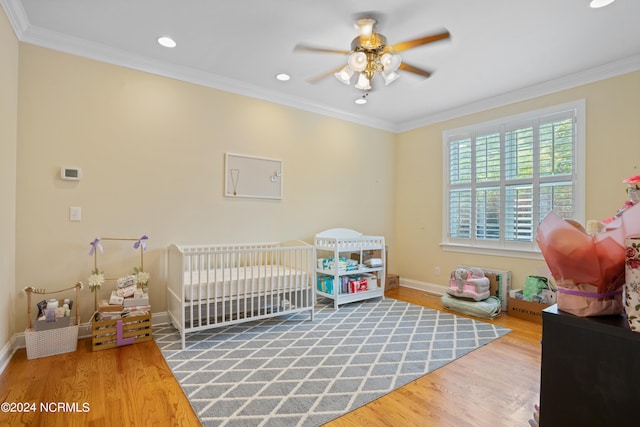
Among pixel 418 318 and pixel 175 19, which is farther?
pixel 418 318

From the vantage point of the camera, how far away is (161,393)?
6.06 feet

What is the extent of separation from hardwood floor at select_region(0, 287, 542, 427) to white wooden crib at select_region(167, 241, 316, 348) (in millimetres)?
417

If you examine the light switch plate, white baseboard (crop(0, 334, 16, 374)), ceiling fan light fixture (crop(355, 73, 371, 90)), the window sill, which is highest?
ceiling fan light fixture (crop(355, 73, 371, 90))

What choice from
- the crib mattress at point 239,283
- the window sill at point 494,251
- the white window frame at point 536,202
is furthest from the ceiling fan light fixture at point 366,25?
→ the window sill at point 494,251

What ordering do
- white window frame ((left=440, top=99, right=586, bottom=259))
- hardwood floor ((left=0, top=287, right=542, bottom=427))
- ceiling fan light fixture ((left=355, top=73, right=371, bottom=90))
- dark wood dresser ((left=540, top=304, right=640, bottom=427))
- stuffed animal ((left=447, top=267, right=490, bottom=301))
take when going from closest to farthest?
dark wood dresser ((left=540, top=304, right=640, bottom=427)) < hardwood floor ((left=0, top=287, right=542, bottom=427)) < ceiling fan light fixture ((left=355, top=73, right=371, bottom=90)) < white window frame ((left=440, top=99, right=586, bottom=259)) < stuffed animal ((left=447, top=267, right=490, bottom=301))

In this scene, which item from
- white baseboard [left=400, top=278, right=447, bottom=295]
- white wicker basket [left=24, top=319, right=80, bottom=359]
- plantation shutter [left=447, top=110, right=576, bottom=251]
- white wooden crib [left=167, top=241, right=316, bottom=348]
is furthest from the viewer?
white baseboard [left=400, top=278, right=447, bottom=295]

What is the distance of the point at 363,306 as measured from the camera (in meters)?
3.66

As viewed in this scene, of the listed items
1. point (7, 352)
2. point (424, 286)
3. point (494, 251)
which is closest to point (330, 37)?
point (494, 251)

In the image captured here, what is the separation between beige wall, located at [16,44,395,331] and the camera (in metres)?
2.47

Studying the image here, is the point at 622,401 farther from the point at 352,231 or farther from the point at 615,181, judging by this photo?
the point at 352,231

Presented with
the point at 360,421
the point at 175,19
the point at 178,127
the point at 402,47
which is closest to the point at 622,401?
the point at 360,421

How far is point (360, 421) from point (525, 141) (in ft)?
11.2

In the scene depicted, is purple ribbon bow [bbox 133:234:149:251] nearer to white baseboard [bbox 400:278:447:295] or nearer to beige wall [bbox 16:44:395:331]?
beige wall [bbox 16:44:395:331]

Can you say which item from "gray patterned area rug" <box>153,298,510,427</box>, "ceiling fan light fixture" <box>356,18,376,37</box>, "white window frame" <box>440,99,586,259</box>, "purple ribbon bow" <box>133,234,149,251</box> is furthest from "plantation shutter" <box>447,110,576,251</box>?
"purple ribbon bow" <box>133,234,149,251</box>
